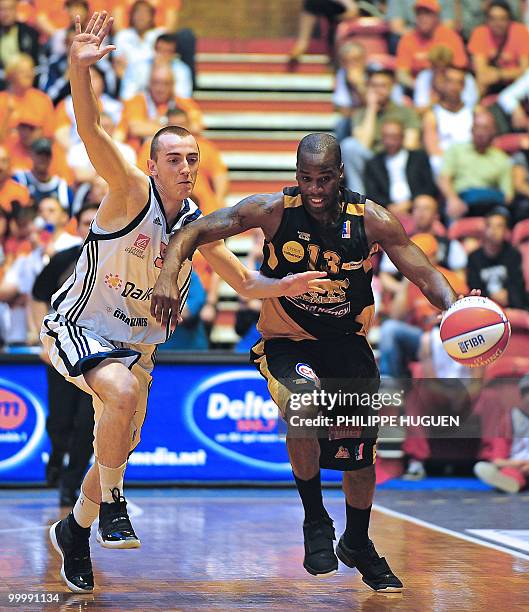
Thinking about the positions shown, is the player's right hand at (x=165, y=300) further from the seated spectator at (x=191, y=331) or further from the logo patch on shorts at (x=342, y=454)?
the seated spectator at (x=191, y=331)

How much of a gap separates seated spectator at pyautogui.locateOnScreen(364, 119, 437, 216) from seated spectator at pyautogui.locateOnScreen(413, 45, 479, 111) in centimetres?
99

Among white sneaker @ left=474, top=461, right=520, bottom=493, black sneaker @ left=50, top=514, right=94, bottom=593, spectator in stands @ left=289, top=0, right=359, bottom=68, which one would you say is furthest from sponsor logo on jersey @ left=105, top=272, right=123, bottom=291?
spectator in stands @ left=289, top=0, right=359, bottom=68

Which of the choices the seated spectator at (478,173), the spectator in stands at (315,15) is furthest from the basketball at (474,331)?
the spectator in stands at (315,15)

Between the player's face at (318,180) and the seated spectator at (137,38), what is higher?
the seated spectator at (137,38)

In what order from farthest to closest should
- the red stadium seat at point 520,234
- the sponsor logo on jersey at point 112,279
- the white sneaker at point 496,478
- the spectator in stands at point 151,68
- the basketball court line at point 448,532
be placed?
the spectator in stands at point 151,68
the red stadium seat at point 520,234
the white sneaker at point 496,478
the basketball court line at point 448,532
the sponsor logo on jersey at point 112,279

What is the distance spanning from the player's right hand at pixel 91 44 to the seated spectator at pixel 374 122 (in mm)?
7499

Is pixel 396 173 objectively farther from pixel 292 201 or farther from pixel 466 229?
pixel 292 201

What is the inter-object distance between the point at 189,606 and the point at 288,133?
10463mm

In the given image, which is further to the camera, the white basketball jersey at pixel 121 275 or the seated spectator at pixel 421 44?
the seated spectator at pixel 421 44

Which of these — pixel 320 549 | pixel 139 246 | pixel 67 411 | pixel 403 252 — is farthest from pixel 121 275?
pixel 67 411

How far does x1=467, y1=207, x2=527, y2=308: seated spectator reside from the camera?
39.8 feet

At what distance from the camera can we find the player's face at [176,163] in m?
6.09

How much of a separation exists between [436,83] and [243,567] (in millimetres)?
8655

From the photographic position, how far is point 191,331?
1177cm
